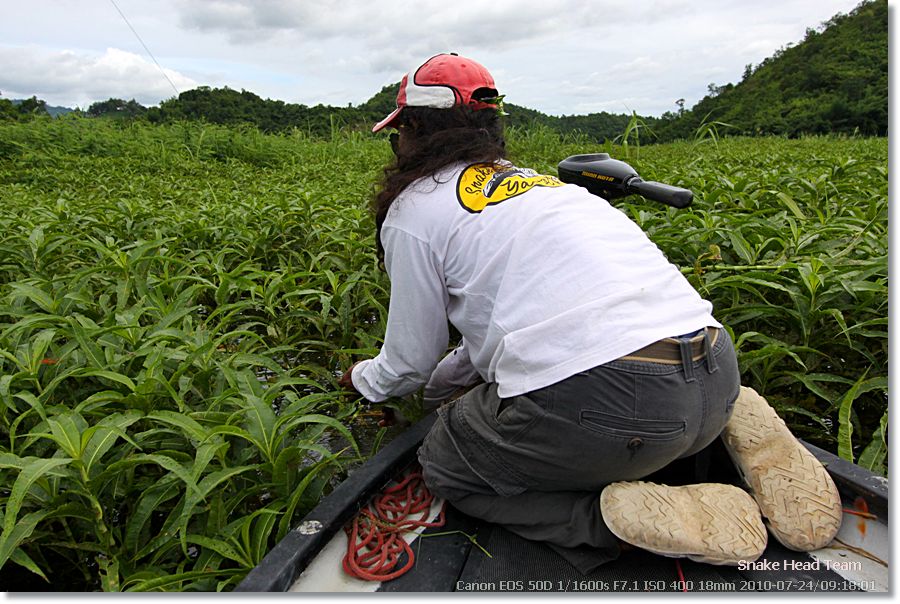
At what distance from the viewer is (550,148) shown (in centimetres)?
689

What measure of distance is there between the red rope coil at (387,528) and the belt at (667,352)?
0.58 metres

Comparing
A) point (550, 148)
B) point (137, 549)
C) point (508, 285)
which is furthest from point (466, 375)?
point (550, 148)

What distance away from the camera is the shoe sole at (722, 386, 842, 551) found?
121cm

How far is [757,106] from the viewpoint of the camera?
19.8 metres

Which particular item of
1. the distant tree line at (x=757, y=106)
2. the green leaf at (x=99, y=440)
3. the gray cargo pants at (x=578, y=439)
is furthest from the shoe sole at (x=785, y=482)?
the distant tree line at (x=757, y=106)

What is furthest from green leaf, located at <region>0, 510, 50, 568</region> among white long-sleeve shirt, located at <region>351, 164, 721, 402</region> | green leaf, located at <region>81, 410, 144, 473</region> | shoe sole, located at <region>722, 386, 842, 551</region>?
shoe sole, located at <region>722, 386, 842, 551</region>

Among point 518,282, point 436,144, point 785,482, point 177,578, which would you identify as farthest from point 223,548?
point 785,482

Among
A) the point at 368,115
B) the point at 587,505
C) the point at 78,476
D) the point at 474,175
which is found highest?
the point at 368,115

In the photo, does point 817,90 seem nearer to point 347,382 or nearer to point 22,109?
point 22,109

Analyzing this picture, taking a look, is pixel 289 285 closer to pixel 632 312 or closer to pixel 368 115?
pixel 632 312

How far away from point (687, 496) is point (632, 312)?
38cm

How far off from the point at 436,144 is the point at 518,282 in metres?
0.44

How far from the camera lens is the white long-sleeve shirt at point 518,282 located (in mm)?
1177

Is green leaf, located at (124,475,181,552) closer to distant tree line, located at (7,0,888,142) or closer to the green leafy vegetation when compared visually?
the green leafy vegetation
